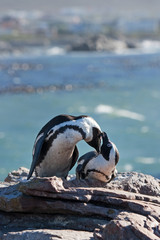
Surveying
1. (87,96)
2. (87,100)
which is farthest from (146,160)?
(87,96)

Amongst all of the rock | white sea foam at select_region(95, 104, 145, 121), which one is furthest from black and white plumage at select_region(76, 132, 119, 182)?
white sea foam at select_region(95, 104, 145, 121)

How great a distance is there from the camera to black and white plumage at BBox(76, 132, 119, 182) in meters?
5.12

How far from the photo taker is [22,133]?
573 inches

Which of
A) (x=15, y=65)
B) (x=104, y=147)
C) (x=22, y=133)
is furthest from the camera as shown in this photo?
(x=15, y=65)

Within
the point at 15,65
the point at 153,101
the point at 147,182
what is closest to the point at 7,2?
the point at 15,65

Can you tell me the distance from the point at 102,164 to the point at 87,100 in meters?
14.9

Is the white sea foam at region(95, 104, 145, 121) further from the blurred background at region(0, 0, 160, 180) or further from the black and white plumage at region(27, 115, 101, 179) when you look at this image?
the black and white plumage at region(27, 115, 101, 179)

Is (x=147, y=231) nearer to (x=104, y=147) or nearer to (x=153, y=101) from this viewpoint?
(x=104, y=147)

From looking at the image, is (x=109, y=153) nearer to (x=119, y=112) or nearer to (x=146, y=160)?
(x=146, y=160)

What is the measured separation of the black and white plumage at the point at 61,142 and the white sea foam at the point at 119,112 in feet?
36.0

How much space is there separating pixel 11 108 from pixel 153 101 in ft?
16.3

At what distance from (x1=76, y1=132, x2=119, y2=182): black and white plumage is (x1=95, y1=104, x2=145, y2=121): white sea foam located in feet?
37.0

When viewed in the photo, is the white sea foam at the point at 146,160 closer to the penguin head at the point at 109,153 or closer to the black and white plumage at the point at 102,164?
the black and white plumage at the point at 102,164

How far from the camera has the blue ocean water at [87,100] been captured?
42.0 ft
